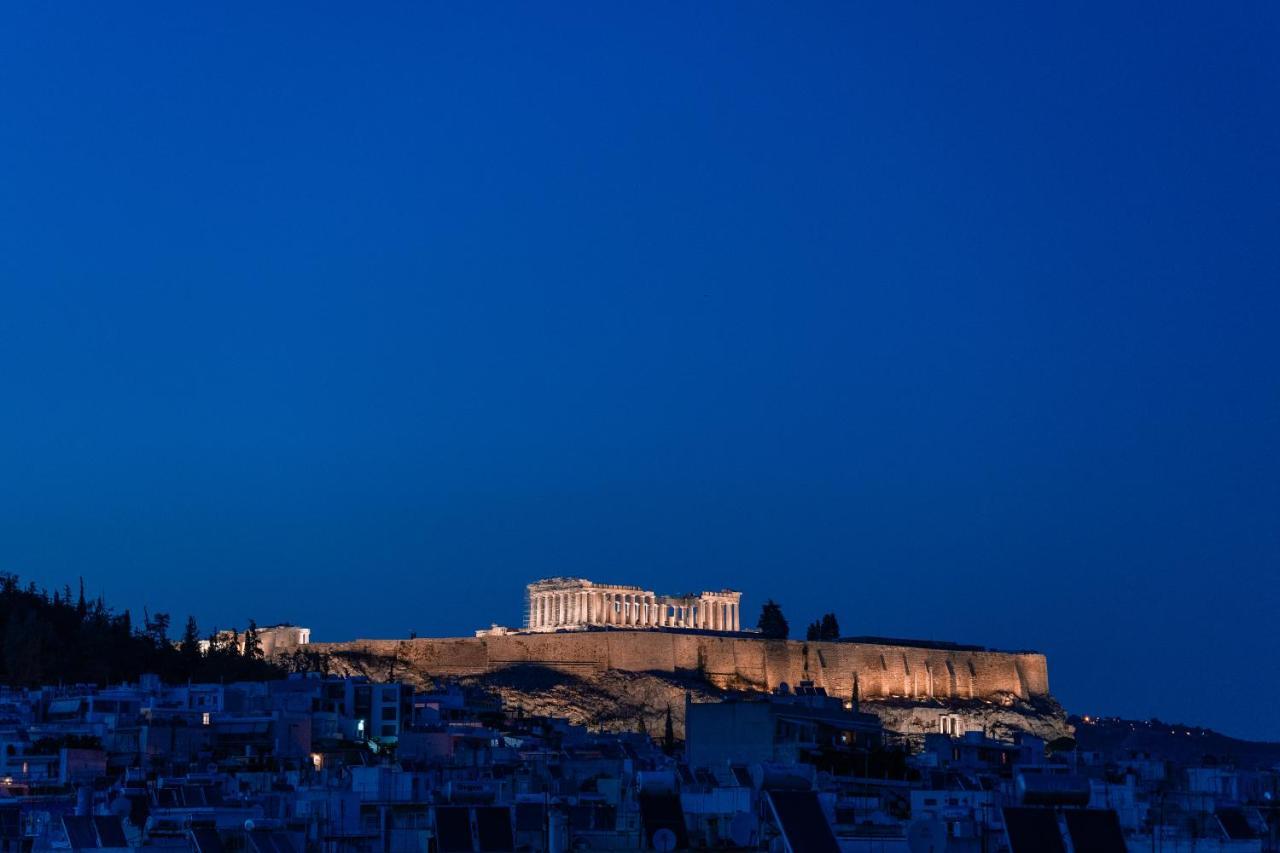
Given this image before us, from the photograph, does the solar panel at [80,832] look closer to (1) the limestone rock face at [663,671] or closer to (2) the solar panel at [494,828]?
(2) the solar panel at [494,828]

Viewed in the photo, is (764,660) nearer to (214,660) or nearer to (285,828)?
(214,660)

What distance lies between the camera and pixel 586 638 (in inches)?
4540

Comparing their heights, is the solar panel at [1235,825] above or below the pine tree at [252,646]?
below

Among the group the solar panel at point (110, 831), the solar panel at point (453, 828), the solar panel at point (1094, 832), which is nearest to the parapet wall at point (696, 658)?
the solar panel at point (110, 831)

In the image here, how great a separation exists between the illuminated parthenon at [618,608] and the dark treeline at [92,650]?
96.6ft

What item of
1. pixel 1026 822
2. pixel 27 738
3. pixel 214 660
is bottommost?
pixel 1026 822

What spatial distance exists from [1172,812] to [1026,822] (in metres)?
11.5

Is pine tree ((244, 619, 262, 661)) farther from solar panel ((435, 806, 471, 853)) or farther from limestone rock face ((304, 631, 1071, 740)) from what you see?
solar panel ((435, 806, 471, 853))

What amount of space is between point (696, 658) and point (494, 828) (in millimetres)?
87273

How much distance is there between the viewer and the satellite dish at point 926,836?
30.7m

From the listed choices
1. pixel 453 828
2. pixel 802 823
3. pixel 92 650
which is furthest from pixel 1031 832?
pixel 92 650

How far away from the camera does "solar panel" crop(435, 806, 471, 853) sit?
2711 cm

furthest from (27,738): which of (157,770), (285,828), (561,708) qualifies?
(561,708)

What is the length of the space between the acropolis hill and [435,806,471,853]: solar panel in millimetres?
77171
